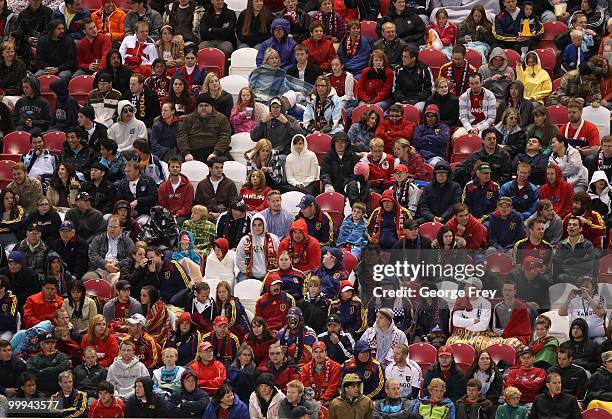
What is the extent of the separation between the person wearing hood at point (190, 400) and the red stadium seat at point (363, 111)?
4.60 meters

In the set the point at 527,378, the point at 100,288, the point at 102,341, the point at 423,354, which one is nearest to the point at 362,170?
the point at 423,354

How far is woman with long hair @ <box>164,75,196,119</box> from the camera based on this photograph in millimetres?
22312

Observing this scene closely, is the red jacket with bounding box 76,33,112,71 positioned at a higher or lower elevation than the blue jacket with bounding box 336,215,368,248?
higher

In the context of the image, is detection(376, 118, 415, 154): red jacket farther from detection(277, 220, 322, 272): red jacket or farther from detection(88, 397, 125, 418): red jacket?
detection(88, 397, 125, 418): red jacket

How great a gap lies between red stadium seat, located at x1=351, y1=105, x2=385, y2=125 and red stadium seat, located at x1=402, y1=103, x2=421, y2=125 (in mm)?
262

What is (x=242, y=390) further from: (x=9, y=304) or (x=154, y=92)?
(x=154, y=92)

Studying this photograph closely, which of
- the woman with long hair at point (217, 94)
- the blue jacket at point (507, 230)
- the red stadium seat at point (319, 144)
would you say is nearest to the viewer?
the blue jacket at point (507, 230)

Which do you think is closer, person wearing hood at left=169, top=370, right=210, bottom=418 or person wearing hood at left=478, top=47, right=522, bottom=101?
person wearing hood at left=169, top=370, right=210, bottom=418

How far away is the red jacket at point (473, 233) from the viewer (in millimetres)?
20188

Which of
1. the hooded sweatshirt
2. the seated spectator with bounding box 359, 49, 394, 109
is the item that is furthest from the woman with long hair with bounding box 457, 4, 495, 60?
the seated spectator with bounding box 359, 49, 394, 109

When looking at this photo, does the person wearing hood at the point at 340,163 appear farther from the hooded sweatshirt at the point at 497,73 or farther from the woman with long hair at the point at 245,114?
the hooded sweatshirt at the point at 497,73

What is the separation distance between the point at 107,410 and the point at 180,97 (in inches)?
195

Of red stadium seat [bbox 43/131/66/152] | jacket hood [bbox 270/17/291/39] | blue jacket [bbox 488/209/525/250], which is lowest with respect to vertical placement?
blue jacket [bbox 488/209/525/250]

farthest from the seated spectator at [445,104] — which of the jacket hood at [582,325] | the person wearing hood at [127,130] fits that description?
the jacket hood at [582,325]
